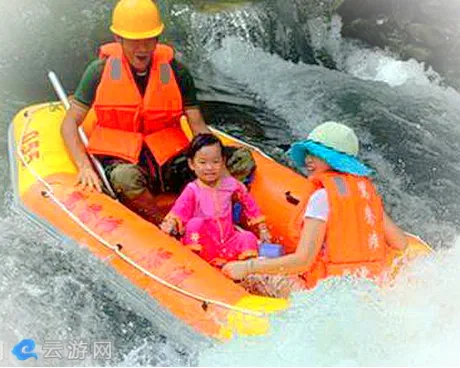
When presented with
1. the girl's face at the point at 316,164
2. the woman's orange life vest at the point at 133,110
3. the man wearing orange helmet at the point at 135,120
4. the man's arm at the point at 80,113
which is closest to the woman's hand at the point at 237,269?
the girl's face at the point at 316,164

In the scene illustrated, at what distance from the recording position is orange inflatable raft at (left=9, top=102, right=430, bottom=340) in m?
4.07

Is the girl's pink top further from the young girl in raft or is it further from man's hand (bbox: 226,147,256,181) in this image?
man's hand (bbox: 226,147,256,181)

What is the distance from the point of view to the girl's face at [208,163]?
14.7ft

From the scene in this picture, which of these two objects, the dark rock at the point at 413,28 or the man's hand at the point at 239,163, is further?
the dark rock at the point at 413,28

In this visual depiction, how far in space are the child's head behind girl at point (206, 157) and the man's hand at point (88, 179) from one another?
28.1 inches

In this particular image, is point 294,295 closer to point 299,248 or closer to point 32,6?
point 299,248

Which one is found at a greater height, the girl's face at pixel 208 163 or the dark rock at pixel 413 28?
the girl's face at pixel 208 163

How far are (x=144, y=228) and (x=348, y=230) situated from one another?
1230mm

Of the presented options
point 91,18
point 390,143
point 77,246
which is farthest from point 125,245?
point 91,18

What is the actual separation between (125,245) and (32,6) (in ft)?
18.6

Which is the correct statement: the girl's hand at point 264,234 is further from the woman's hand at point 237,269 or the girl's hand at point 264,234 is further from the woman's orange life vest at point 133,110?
the woman's orange life vest at point 133,110

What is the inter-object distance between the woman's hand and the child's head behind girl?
0.57 m

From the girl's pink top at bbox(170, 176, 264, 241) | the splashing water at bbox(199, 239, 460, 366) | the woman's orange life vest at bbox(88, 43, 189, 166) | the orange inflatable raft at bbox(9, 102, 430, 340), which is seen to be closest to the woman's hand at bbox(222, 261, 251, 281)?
the orange inflatable raft at bbox(9, 102, 430, 340)

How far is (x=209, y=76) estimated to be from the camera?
28.1 ft
